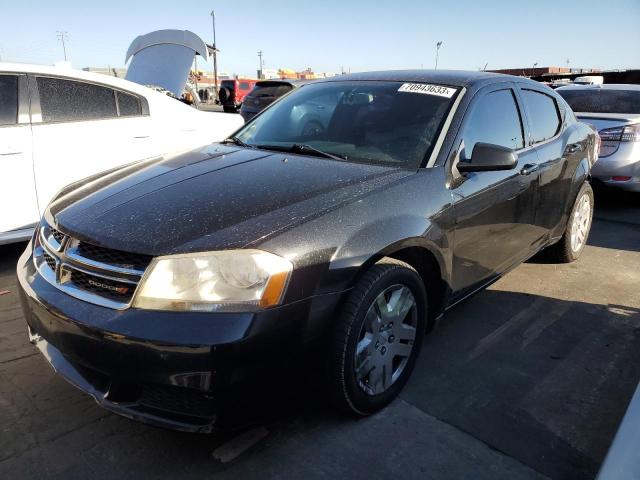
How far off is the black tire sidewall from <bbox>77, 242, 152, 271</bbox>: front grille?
866mm

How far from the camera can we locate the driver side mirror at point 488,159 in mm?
2740

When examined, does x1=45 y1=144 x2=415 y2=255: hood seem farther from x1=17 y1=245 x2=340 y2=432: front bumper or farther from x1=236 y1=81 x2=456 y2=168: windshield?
x1=17 y1=245 x2=340 y2=432: front bumper

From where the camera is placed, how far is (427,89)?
313 cm

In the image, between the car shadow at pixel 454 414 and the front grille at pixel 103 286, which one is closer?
the front grille at pixel 103 286

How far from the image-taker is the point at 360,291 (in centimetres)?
220

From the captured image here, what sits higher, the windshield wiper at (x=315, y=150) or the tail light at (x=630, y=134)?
the windshield wiper at (x=315, y=150)

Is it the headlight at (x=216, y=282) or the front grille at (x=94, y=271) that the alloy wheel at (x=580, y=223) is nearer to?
the headlight at (x=216, y=282)

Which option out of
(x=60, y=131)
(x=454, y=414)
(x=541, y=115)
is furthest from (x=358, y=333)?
(x=60, y=131)

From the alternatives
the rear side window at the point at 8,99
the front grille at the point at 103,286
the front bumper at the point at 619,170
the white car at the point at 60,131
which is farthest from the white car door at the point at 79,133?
the front bumper at the point at 619,170

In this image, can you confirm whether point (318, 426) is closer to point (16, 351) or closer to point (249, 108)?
point (16, 351)

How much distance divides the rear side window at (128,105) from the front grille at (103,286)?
3.26 meters

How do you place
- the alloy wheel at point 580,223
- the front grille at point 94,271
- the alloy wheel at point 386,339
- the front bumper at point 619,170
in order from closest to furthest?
the front grille at point 94,271
the alloy wheel at point 386,339
the alloy wheel at point 580,223
the front bumper at point 619,170

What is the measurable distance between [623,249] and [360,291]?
165 inches

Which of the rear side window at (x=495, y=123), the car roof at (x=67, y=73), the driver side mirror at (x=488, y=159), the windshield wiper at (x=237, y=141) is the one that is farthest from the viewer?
the car roof at (x=67, y=73)
